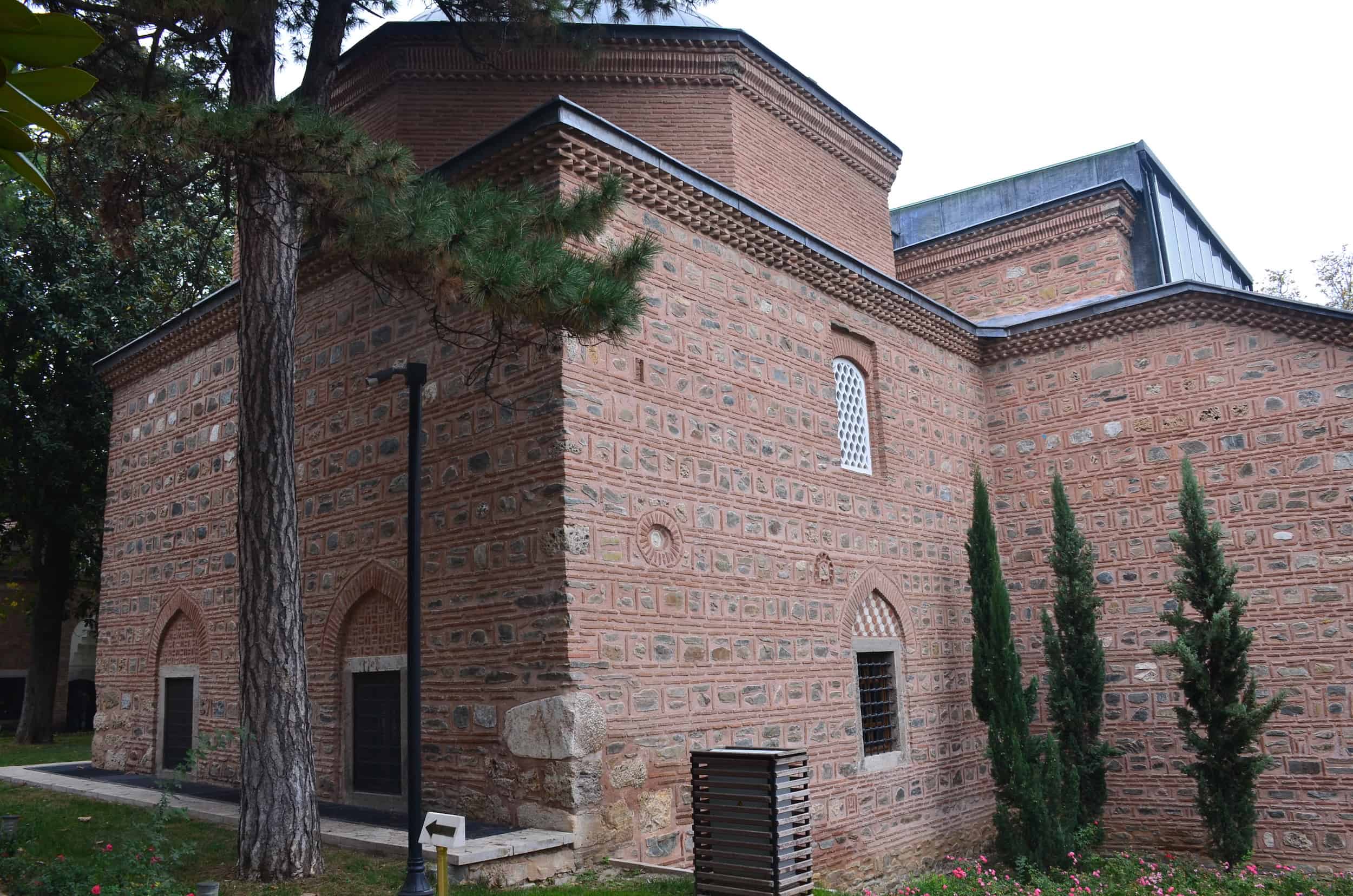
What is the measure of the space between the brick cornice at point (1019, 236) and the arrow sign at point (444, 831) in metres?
11.5

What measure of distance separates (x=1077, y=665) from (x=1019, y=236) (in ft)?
20.7

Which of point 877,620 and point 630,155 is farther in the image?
point 877,620

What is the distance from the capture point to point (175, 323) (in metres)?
10.6

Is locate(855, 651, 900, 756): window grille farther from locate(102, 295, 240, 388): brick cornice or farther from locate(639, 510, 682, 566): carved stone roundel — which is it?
locate(102, 295, 240, 388): brick cornice

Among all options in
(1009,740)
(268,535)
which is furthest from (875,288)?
(268,535)

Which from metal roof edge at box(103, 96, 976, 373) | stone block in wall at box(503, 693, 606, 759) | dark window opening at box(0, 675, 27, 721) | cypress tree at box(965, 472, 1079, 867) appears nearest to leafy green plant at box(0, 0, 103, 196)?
stone block in wall at box(503, 693, 606, 759)

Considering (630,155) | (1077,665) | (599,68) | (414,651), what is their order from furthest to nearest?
(599,68) < (1077,665) < (630,155) < (414,651)

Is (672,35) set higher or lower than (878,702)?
higher

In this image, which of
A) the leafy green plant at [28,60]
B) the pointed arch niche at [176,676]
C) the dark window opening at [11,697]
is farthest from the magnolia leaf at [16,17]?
the dark window opening at [11,697]

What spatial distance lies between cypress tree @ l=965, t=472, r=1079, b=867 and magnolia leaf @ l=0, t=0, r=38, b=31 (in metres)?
9.11

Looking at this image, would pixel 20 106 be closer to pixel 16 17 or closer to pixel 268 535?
pixel 16 17

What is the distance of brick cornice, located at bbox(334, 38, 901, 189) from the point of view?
955cm

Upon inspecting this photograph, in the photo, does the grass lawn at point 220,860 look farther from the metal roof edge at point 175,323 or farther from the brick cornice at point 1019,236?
the brick cornice at point 1019,236

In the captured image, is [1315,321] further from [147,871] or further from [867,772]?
[147,871]
